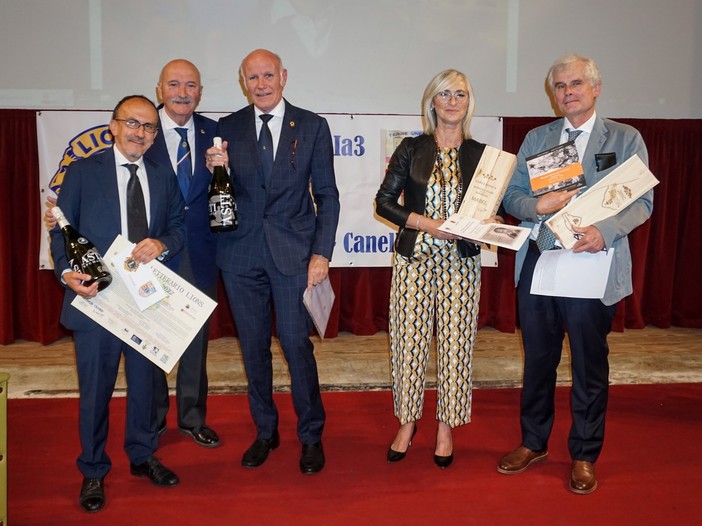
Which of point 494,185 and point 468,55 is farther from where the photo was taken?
point 468,55

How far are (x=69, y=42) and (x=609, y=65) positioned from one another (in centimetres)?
460

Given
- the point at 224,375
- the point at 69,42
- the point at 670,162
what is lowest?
the point at 224,375

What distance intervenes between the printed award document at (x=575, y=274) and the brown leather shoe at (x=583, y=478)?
0.74 meters

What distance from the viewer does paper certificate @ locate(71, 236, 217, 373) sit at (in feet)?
7.82

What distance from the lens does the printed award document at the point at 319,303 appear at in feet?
8.97

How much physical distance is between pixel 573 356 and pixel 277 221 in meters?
1.40

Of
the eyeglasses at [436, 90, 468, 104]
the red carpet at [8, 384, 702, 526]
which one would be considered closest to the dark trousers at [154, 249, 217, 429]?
the red carpet at [8, 384, 702, 526]

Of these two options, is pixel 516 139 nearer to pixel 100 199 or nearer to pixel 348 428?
pixel 348 428

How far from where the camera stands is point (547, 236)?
2.59m

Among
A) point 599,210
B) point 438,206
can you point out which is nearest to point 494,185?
point 438,206

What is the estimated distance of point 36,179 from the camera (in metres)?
4.91

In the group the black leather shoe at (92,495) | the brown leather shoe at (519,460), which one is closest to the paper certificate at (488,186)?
the brown leather shoe at (519,460)

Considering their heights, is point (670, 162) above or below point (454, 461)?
above

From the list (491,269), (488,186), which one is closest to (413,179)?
(488,186)
